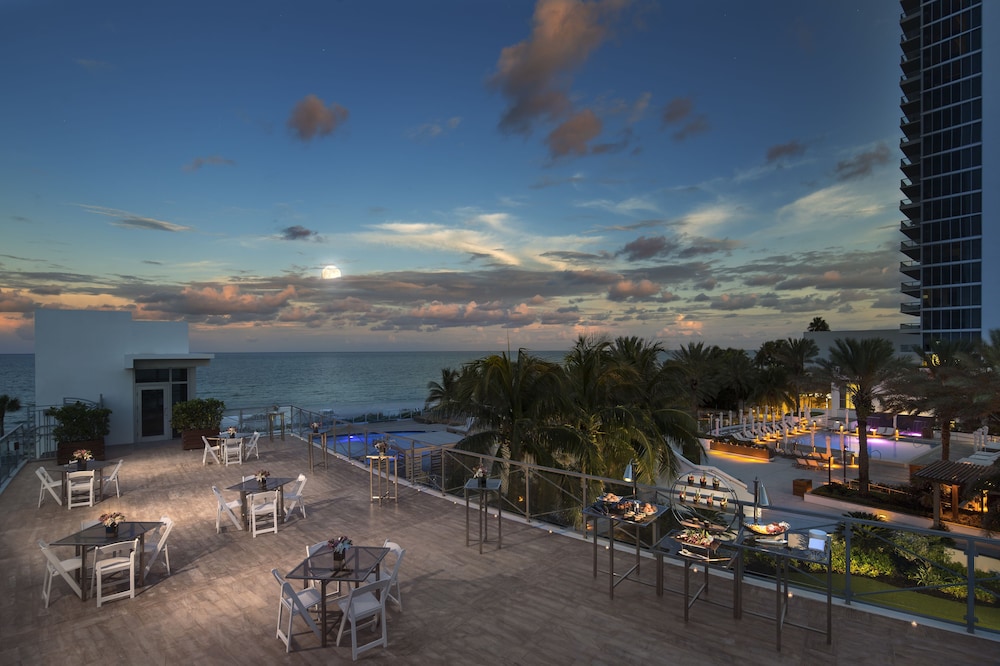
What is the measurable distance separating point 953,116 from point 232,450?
72.0 meters

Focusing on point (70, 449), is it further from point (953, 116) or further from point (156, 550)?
point (953, 116)

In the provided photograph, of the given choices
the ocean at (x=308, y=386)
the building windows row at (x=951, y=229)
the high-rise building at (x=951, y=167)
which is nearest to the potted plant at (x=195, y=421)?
the ocean at (x=308, y=386)

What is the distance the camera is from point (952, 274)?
2013 inches

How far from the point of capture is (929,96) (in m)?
54.1

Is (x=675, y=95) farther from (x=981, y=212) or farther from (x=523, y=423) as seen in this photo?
(x=981, y=212)

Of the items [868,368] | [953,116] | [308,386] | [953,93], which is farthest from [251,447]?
[308,386]

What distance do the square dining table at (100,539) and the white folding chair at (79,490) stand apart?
168 inches

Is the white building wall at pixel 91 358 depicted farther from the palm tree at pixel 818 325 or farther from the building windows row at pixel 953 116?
the palm tree at pixel 818 325

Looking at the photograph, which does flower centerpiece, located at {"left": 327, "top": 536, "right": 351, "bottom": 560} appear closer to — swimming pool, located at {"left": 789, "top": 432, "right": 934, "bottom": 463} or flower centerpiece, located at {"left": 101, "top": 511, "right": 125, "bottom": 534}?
flower centerpiece, located at {"left": 101, "top": 511, "right": 125, "bottom": 534}

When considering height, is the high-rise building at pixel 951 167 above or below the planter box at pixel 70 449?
above

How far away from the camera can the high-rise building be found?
4891 centimetres

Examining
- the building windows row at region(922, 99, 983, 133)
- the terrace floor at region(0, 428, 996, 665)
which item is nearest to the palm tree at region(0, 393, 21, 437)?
the terrace floor at region(0, 428, 996, 665)

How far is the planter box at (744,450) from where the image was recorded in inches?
1086

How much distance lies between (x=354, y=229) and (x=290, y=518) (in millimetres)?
18368
